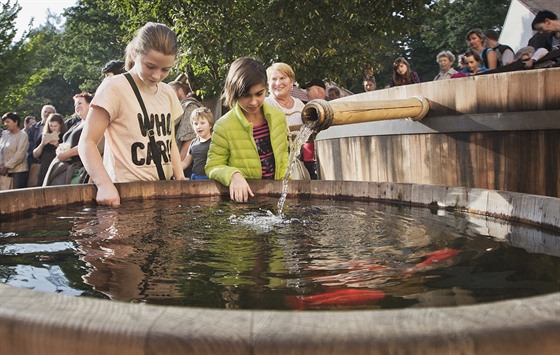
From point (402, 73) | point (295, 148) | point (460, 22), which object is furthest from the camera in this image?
point (460, 22)

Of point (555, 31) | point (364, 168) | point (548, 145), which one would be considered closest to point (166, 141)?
point (364, 168)

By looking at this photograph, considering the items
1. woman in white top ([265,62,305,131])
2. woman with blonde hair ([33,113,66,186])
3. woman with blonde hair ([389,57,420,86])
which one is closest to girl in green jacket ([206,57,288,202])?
woman in white top ([265,62,305,131])

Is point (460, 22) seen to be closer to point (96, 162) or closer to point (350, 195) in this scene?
point (350, 195)

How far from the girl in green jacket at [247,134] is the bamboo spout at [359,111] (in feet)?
0.82

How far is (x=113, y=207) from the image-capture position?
3189 millimetres

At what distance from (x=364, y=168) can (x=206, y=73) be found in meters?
12.1

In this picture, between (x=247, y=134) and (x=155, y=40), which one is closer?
(x=155, y=40)

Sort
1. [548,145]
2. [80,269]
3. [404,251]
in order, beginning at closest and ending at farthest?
[80,269], [404,251], [548,145]

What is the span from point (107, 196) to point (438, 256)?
191 centimetres

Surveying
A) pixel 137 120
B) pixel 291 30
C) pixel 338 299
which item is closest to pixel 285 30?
pixel 291 30

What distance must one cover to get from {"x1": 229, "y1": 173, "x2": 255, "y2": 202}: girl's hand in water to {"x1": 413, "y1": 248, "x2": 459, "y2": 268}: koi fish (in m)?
1.61

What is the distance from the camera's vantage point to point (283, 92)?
5730mm

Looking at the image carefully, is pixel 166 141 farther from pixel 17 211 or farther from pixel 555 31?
pixel 555 31

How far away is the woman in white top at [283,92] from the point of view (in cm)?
566
